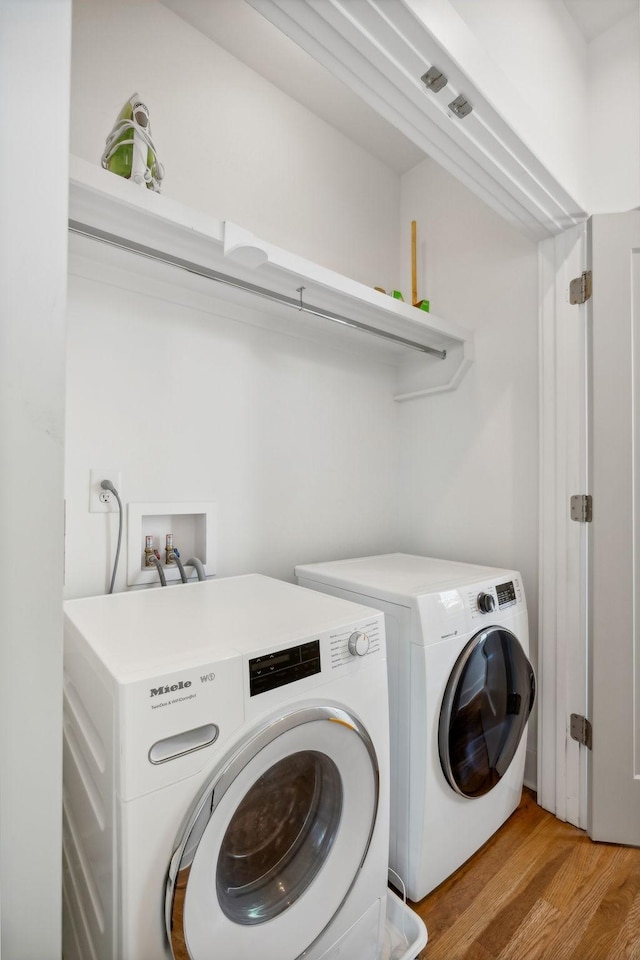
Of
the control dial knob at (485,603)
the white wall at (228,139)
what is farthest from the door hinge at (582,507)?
the white wall at (228,139)

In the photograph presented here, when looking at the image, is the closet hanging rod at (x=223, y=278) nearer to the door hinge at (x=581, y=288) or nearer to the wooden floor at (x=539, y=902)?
the door hinge at (x=581, y=288)

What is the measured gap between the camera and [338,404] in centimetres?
204

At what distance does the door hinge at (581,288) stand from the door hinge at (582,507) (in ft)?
2.30

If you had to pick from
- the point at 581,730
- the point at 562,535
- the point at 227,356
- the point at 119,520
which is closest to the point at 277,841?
the point at 119,520

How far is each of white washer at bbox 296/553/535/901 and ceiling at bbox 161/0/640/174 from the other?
182 cm

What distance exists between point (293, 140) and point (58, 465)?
196cm

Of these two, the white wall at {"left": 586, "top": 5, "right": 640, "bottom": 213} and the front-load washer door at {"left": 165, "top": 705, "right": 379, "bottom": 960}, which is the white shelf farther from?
the front-load washer door at {"left": 165, "top": 705, "right": 379, "bottom": 960}

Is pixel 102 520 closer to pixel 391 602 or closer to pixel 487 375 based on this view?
pixel 391 602

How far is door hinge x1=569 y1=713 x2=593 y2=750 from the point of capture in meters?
1.51

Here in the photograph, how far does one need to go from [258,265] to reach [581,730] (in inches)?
73.4

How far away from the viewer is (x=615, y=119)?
1634 mm

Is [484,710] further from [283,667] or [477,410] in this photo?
[477,410]

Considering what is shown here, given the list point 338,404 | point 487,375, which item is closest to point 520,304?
point 487,375

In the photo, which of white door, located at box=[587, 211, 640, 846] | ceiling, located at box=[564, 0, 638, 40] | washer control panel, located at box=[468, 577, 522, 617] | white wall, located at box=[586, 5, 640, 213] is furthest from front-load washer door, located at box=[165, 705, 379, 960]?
ceiling, located at box=[564, 0, 638, 40]
